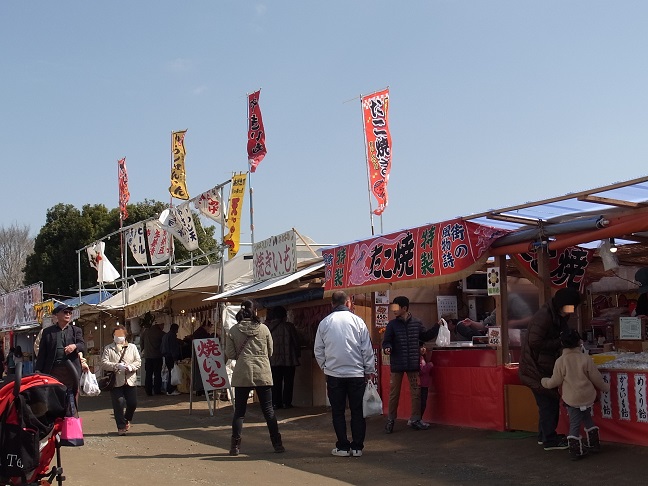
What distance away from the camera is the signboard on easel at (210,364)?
1470 centimetres

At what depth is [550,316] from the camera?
8.64 m

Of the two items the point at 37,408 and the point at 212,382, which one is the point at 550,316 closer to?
the point at 37,408

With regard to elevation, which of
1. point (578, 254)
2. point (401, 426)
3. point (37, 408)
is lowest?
point (401, 426)

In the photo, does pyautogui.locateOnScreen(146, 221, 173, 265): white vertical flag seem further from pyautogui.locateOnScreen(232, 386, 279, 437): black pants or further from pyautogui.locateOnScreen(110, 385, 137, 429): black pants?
pyautogui.locateOnScreen(232, 386, 279, 437): black pants

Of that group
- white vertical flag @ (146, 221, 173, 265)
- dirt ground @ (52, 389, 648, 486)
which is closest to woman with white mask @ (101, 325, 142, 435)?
dirt ground @ (52, 389, 648, 486)

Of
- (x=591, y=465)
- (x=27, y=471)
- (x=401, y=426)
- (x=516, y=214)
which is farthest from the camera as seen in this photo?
(x=401, y=426)

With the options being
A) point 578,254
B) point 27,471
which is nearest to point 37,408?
point 27,471

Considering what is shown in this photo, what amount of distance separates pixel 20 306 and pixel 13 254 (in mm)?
24300

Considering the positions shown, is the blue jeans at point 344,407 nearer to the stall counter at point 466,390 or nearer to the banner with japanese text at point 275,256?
the stall counter at point 466,390

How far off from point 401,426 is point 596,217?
431cm

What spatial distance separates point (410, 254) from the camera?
1116cm

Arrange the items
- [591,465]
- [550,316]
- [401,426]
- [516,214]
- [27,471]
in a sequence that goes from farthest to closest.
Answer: [401,426] < [516,214] < [550,316] < [591,465] < [27,471]

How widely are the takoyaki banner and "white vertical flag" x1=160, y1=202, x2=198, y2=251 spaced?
549 inches

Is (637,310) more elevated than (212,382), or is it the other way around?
(637,310)
